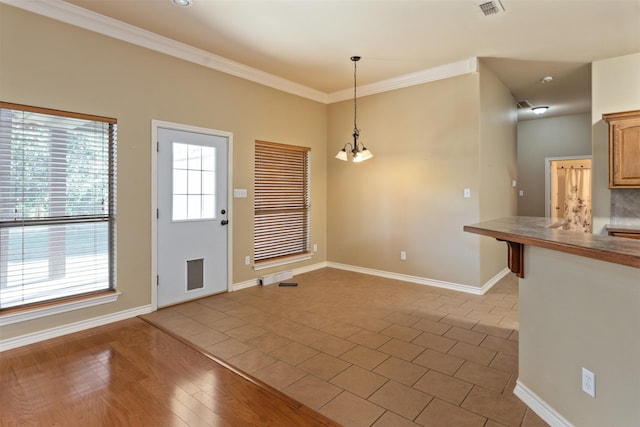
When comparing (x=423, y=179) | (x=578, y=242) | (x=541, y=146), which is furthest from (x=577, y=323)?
(x=541, y=146)

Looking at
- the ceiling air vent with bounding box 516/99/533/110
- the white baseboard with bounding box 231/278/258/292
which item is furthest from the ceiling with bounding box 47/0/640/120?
the white baseboard with bounding box 231/278/258/292

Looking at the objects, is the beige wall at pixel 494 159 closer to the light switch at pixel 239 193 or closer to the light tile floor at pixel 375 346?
the light tile floor at pixel 375 346

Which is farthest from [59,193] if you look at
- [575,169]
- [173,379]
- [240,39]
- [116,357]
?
[575,169]

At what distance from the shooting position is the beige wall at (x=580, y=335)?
1.44m

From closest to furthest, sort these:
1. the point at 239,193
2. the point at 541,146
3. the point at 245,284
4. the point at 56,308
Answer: the point at 56,308 < the point at 239,193 < the point at 245,284 < the point at 541,146

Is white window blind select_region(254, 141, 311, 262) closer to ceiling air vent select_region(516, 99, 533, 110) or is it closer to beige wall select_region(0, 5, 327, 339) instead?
beige wall select_region(0, 5, 327, 339)

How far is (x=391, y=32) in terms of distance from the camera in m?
3.57

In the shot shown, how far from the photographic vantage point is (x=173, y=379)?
94.0 inches

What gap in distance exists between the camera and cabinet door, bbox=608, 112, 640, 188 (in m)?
3.99

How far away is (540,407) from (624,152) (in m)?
3.66

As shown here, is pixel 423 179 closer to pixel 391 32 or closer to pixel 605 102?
pixel 391 32

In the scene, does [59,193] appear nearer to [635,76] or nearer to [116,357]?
[116,357]

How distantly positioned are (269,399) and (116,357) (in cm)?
142

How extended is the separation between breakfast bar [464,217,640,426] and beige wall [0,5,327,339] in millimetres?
3218
